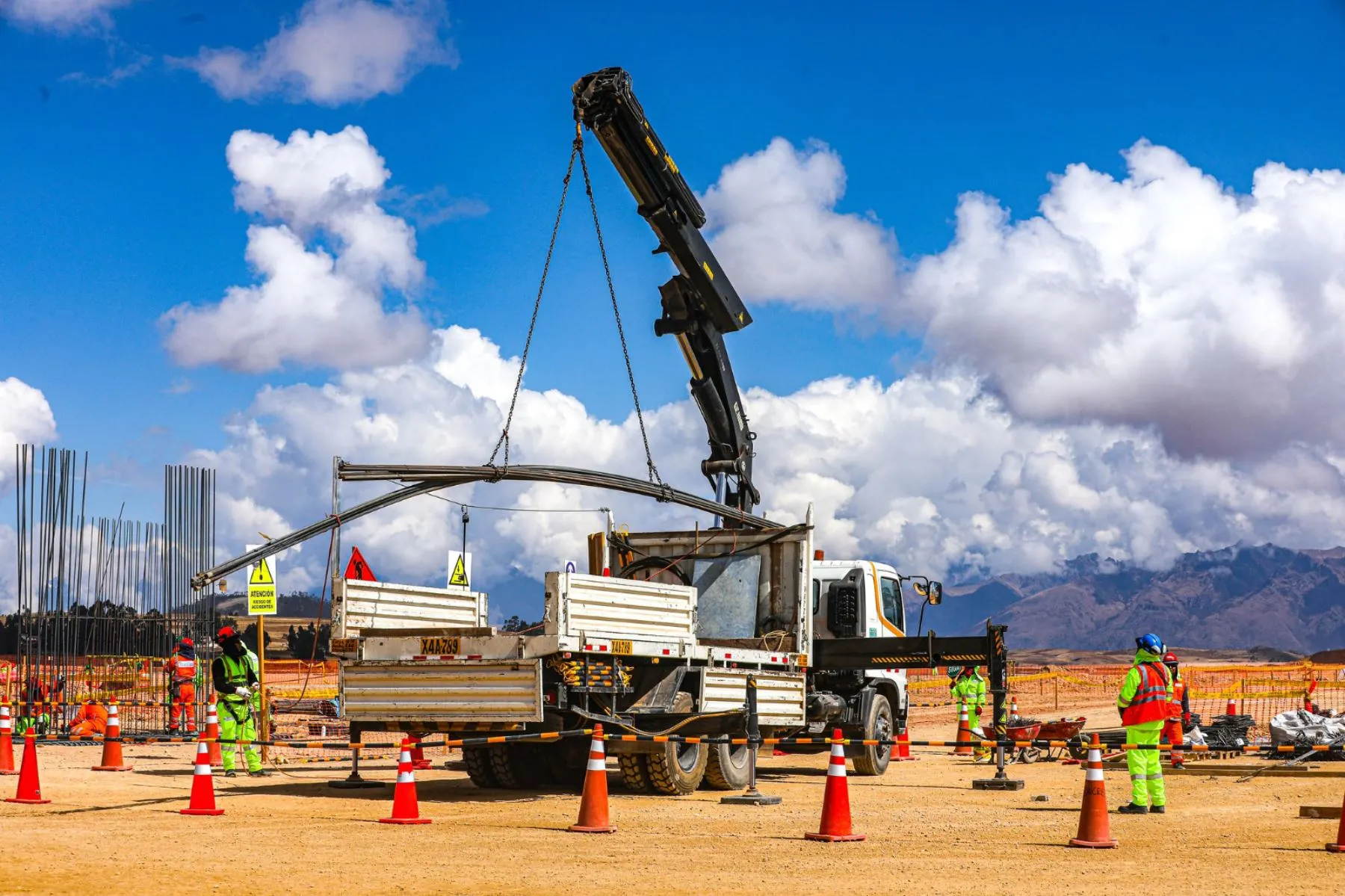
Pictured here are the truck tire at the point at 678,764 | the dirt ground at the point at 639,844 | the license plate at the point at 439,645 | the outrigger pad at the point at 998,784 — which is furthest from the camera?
the outrigger pad at the point at 998,784

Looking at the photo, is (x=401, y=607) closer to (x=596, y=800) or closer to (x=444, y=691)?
(x=444, y=691)

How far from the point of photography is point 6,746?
63.1 feet

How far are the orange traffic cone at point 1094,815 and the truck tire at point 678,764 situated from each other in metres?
4.82

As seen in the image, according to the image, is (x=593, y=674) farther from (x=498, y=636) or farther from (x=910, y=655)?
(x=910, y=655)

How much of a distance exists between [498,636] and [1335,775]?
11.3 meters

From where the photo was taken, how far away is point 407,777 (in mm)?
13898

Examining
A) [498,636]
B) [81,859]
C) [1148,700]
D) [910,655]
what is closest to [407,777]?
[498,636]

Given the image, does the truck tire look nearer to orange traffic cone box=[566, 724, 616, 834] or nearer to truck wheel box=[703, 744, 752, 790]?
truck wheel box=[703, 744, 752, 790]

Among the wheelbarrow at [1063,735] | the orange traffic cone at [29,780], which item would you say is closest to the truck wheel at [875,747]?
the wheelbarrow at [1063,735]

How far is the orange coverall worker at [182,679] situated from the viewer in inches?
1003

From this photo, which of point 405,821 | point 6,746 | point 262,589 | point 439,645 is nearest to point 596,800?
point 405,821

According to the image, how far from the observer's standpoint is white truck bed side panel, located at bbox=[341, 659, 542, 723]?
15.2 m

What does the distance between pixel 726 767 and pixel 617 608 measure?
2.67m

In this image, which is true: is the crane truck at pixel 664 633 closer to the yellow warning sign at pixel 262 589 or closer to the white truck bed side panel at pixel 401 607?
the white truck bed side panel at pixel 401 607
